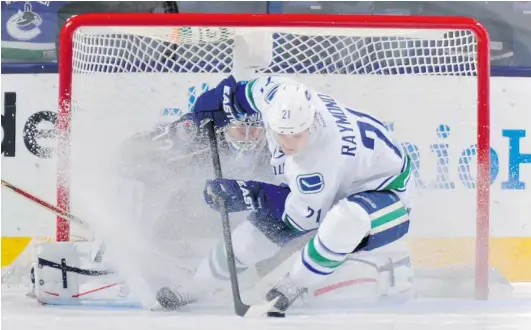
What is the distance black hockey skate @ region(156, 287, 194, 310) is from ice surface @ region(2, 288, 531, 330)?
3 cm

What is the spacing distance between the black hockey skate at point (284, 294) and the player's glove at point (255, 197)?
32 centimetres

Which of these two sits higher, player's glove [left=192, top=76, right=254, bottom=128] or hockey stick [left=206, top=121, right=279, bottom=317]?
player's glove [left=192, top=76, right=254, bottom=128]

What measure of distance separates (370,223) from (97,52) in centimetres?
118

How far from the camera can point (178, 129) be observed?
9.95 feet

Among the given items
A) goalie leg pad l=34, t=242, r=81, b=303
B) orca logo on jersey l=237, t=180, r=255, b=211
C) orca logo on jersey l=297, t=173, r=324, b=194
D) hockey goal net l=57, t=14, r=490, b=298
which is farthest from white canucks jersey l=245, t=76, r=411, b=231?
goalie leg pad l=34, t=242, r=81, b=303

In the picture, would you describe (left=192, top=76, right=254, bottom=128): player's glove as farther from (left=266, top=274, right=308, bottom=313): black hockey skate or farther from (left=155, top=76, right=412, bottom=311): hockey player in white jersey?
(left=266, top=274, right=308, bottom=313): black hockey skate

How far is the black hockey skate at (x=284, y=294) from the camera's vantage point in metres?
2.52

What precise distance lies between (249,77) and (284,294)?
878 mm

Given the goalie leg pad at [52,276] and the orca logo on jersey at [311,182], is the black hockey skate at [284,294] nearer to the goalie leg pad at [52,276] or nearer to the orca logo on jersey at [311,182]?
the orca logo on jersey at [311,182]

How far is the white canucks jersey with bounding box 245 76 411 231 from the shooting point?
2.53 metres

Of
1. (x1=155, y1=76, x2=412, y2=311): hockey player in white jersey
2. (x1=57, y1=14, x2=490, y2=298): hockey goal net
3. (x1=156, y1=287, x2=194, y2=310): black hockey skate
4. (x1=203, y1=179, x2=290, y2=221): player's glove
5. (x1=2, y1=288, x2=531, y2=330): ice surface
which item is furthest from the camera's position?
(x1=57, y1=14, x2=490, y2=298): hockey goal net

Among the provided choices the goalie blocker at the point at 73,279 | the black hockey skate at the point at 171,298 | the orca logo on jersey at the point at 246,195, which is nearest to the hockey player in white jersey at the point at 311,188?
the orca logo on jersey at the point at 246,195

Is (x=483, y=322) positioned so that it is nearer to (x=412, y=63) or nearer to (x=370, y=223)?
(x=370, y=223)

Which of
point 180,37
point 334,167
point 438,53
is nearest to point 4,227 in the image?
point 180,37
